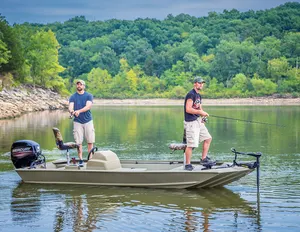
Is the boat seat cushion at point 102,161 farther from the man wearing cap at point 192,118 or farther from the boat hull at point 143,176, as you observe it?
the man wearing cap at point 192,118

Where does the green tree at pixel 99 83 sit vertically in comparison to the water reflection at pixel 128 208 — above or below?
above

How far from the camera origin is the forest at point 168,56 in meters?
83.5

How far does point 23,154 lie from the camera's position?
49.3ft

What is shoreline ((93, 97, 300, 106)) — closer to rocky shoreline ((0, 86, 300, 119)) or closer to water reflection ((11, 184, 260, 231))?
rocky shoreline ((0, 86, 300, 119))

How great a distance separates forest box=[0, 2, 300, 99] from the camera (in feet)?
274

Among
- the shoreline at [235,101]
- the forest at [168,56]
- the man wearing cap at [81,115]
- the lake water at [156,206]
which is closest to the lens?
the lake water at [156,206]

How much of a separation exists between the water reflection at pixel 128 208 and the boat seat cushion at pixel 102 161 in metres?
0.48

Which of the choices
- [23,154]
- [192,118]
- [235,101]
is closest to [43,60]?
[235,101]

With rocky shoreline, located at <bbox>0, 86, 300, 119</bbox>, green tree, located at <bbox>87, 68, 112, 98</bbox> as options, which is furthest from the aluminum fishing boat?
green tree, located at <bbox>87, 68, 112, 98</bbox>

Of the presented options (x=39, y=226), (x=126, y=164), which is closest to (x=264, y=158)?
(x=126, y=164)

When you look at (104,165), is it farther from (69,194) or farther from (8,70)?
(8,70)

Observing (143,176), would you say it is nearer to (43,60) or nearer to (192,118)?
(192,118)

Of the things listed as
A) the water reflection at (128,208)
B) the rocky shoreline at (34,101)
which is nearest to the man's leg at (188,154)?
the water reflection at (128,208)

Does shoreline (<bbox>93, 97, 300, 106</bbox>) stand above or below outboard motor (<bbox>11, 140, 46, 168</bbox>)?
below
